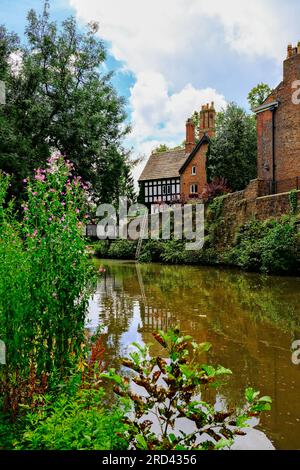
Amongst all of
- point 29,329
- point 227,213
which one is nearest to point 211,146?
point 227,213

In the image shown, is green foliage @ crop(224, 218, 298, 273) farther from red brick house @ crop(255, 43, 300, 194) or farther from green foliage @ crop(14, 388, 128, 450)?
green foliage @ crop(14, 388, 128, 450)

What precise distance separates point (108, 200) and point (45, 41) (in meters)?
6.83

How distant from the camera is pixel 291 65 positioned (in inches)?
1051

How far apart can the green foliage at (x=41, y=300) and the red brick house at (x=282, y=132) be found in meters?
22.3

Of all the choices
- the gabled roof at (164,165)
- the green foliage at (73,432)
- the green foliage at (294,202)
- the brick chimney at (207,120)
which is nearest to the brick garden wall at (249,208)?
the green foliage at (294,202)

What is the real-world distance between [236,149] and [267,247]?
21.0 m

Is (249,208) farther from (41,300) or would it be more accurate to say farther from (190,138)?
(190,138)

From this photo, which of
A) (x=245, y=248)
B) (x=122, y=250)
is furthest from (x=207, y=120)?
(x=245, y=248)

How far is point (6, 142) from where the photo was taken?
45.8 ft

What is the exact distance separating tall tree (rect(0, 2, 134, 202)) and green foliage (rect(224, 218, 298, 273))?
7.59 metres

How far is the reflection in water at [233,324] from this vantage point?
527 cm

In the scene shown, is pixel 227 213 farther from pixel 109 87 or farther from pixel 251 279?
pixel 109 87
